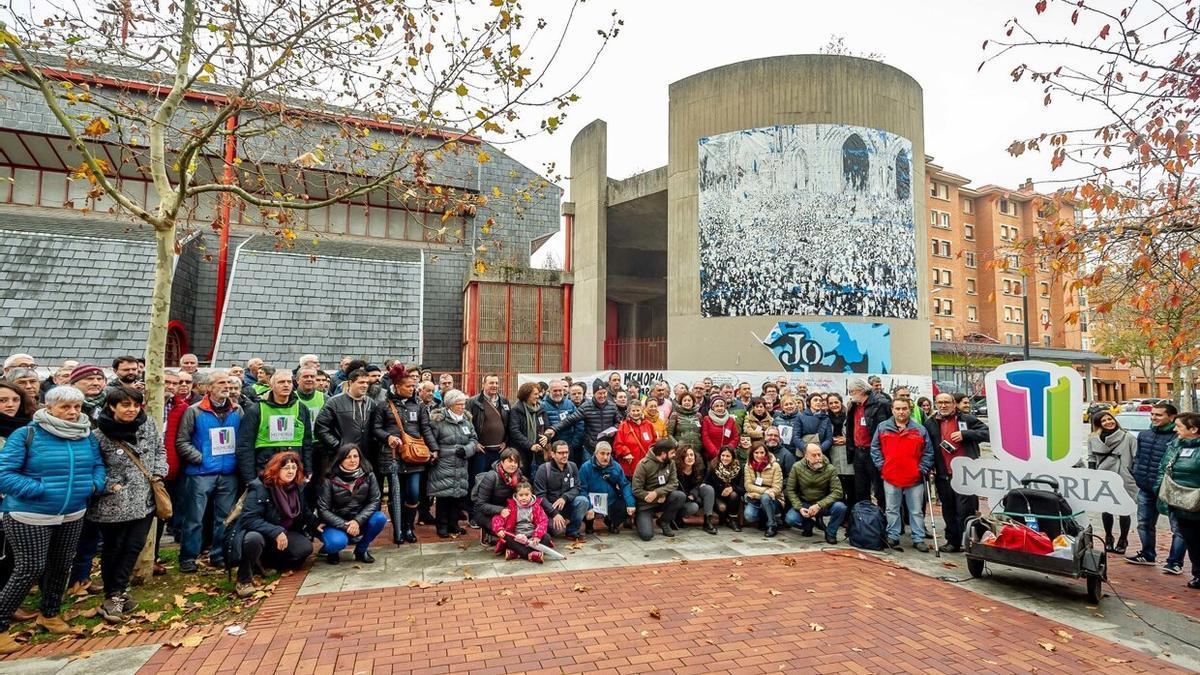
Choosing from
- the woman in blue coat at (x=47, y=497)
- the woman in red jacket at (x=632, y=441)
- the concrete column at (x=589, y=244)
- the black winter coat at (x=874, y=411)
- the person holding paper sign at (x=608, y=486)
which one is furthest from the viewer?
the concrete column at (x=589, y=244)

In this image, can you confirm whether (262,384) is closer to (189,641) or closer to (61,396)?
(61,396)

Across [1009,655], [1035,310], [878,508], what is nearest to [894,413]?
[878,508]

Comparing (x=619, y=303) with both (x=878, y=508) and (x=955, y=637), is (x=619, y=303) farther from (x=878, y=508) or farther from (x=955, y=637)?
(x=955, y=637)

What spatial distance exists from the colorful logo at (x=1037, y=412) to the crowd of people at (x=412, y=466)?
0.91 m

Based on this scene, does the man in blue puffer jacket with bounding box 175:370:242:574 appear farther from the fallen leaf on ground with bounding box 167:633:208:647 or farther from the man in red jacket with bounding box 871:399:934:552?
the man in red jacket with bounding box 871:399:934:552

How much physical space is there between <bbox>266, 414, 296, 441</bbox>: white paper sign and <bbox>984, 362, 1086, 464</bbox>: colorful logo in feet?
24.2

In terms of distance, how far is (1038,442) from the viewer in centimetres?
616

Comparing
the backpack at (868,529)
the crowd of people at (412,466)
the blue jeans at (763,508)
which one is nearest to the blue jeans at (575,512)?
the crowd of people at (412,466)

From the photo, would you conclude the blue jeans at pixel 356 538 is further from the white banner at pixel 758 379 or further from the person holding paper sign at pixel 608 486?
the white banner at pixel 758 379

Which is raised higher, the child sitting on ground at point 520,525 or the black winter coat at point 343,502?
the black winter coat at point 343,502

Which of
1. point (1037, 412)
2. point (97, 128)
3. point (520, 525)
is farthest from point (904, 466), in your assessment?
point (97, 128)

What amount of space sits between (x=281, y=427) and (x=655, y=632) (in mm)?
4372

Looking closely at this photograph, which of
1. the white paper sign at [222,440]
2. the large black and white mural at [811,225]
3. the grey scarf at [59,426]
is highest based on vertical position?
the large black and white mural at [811,225]

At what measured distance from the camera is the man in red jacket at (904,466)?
7.22m
